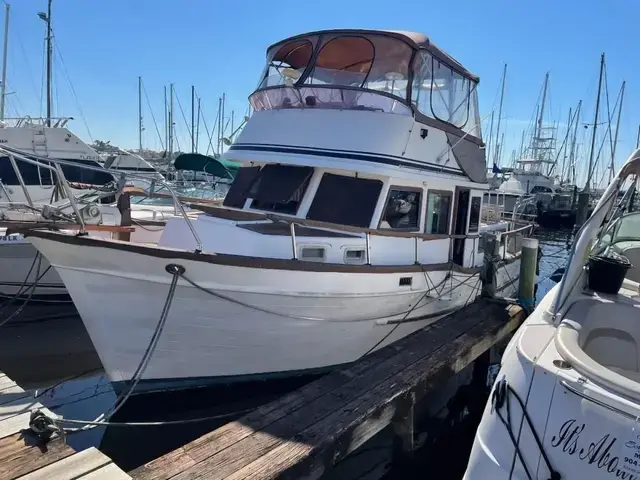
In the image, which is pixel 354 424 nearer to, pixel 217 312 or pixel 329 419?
pixel 329 419

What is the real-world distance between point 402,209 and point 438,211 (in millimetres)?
908

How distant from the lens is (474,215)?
28.5 ft

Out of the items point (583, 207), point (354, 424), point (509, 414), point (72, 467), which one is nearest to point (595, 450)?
point (509, 414)

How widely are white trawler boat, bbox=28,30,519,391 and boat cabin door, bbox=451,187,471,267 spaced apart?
23 mm

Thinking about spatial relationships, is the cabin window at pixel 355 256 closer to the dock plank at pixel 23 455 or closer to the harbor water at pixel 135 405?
the harbor water at pixel 135 405

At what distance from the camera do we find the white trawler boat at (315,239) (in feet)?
18.0

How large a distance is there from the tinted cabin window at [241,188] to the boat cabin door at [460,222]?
3360mm

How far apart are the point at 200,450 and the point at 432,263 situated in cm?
460

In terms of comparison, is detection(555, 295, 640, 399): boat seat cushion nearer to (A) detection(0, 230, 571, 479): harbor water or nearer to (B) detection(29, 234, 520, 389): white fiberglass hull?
(A) detection(0, 230, 571, 479): harbor water

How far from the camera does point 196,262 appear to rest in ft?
17.3

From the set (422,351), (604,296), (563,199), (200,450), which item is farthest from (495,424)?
(563,199)

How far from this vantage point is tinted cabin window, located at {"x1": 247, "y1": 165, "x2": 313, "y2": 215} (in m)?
7.02

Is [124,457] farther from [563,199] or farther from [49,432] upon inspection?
[563,199]

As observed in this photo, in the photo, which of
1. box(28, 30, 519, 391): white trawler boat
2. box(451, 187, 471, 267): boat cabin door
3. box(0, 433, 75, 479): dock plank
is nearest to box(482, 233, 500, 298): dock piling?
box(28, 30, 519, 391): white trawler boat
